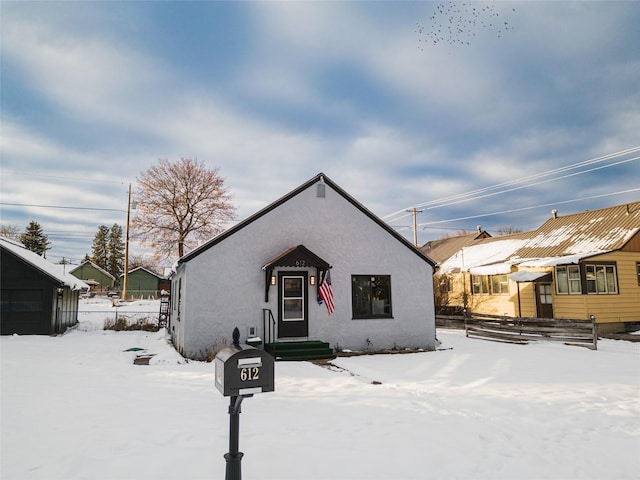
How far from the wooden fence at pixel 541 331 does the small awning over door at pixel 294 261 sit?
9.34 m

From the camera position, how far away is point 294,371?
10.6 meters

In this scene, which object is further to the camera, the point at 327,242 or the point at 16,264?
the point at 16,264

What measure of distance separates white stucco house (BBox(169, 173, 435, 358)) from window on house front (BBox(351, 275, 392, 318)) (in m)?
0.04

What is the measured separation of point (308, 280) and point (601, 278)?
15660 millimetres

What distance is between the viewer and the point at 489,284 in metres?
25.8

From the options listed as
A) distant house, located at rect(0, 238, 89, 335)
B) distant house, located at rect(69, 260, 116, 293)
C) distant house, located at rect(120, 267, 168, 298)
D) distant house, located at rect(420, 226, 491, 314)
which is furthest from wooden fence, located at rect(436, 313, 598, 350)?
distant house, located at rect(69, 260, 116, 293)

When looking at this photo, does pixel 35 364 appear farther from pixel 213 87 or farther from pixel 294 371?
pixel 213 87

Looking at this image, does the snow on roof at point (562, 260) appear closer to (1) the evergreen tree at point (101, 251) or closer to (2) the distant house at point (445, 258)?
(2) the distant house at point (445, 258)

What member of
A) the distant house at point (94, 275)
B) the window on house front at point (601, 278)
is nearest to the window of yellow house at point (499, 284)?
the window on house front at point (601, 278)

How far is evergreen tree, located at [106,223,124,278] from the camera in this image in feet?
252

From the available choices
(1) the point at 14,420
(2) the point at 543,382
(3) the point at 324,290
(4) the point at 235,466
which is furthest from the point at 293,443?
(3) the point at 324,290

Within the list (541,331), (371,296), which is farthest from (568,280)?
(371,296)

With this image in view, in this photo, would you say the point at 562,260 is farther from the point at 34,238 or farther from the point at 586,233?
the point at 34,238

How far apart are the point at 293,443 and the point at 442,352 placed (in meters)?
10.4
